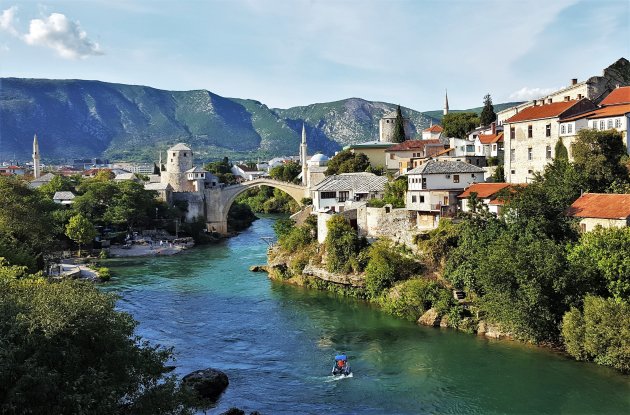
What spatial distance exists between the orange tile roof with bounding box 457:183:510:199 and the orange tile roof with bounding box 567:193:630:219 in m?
5.01

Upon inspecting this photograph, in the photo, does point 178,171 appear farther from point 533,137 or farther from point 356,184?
point 533,137

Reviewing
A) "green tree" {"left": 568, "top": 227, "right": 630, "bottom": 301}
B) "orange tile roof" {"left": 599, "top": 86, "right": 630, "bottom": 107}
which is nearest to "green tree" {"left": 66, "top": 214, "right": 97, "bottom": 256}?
"green tree" {"left": 568, "top": 227, "right": 630, "bottom": 301}

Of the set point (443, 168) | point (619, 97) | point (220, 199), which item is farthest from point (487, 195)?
point (220, 199)

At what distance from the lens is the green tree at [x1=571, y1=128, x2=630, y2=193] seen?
2923 centimetres

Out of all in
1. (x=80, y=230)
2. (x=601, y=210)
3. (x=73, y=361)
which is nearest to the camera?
(x=73, y=361)

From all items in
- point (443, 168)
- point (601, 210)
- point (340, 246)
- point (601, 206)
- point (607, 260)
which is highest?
point (443, 168)

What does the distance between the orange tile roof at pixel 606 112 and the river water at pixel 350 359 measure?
14865 mm

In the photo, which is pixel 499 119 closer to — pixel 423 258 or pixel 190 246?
pixel 423 258

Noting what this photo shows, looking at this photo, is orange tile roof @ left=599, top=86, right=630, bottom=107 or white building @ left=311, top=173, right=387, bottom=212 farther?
white building @ left=311, top=173, right=387, bottom=212

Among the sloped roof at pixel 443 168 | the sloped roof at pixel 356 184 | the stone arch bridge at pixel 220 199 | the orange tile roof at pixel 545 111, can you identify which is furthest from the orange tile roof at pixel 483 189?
the stone arch bridge at pixel 220 199

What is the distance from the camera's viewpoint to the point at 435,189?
1339 inches

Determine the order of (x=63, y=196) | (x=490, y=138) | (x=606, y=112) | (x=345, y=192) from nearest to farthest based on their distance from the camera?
(x=606, y=112)
(x=345, y=192)
(x=490, y=138)
(x=63, y=196)

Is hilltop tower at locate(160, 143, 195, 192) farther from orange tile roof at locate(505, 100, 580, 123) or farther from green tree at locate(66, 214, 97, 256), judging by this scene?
orange tile roof at locate(505, 100, 580, 123)

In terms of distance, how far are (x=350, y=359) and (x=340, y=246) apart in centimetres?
1162
